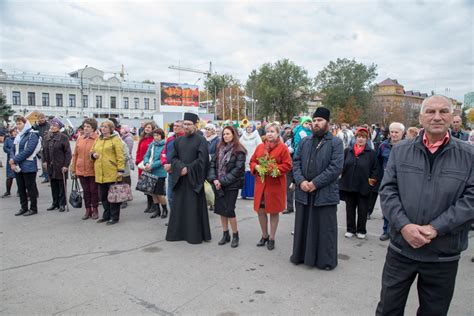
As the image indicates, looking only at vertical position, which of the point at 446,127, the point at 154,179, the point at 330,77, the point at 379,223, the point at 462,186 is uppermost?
the point at 330,77

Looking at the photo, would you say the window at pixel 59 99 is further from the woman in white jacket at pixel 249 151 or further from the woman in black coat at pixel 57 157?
the woman in white jacket at pixel 249 151

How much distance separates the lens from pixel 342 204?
8602mm

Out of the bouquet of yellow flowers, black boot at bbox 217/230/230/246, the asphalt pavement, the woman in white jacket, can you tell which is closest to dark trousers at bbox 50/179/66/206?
the asphalt pavement

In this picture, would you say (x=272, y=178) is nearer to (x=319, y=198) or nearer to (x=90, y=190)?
(x=319, y=198)

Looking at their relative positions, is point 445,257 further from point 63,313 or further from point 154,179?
point 154,179

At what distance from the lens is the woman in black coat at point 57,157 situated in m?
7.37

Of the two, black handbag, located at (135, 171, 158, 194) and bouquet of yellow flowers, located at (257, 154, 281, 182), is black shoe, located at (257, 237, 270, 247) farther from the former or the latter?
black handbag, located at (135, 171, 158, 194)

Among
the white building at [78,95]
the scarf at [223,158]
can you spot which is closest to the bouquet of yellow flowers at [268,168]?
the scarf at [223,158]

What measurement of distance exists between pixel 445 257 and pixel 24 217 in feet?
24.6

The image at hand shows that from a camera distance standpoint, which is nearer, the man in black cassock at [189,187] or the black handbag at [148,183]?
the man in black cassock at [189,187]

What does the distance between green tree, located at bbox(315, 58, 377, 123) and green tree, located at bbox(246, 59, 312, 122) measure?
15.6ft

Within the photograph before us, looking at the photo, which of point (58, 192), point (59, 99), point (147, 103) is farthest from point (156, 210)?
point (147, 103)

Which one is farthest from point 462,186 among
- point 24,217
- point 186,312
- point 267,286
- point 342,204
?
point 24,217

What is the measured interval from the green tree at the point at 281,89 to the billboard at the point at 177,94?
3266 cm
